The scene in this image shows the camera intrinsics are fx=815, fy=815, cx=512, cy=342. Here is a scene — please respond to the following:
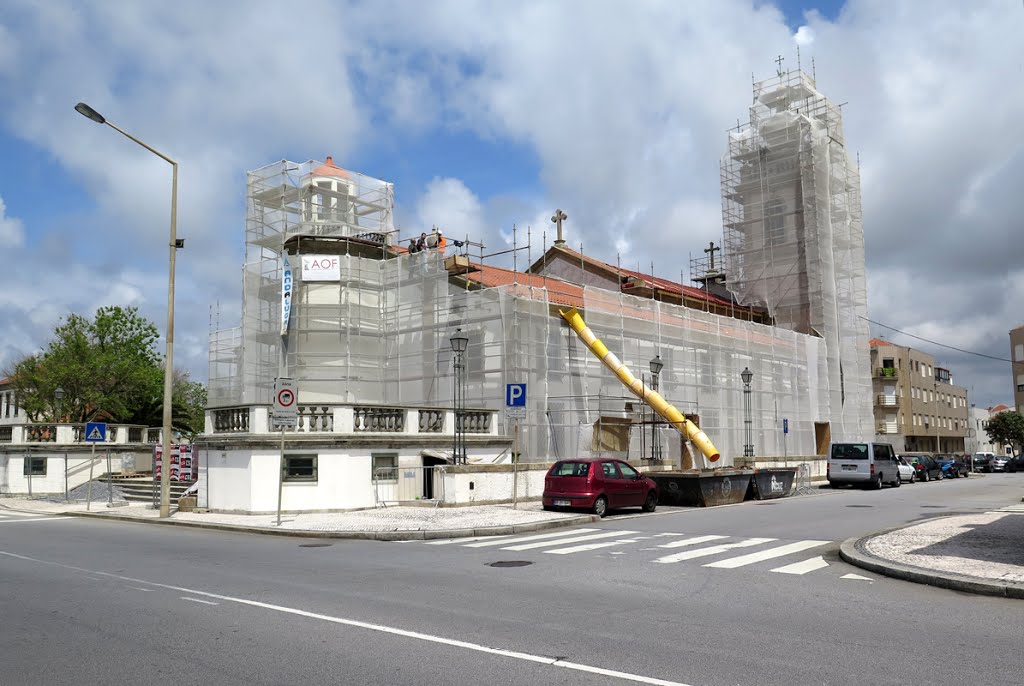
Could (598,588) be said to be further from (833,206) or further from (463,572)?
(833,206)

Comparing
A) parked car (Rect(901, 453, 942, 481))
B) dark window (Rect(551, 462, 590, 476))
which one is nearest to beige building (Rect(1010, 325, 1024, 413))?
parked car (Rect(901, 453, 942, 481))

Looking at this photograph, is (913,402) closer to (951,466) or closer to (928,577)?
(951,466)

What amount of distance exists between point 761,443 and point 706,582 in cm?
3388

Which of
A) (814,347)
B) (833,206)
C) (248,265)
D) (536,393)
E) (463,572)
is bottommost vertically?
(463,572)

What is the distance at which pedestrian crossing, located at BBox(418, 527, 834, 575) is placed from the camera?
483 inches

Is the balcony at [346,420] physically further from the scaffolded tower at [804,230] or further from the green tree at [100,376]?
the scaffolded tower at [804,230]

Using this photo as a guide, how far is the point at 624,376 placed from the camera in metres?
32.5

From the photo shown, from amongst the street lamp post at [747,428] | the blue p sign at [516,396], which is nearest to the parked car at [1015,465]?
the street lamp post at [747,428]

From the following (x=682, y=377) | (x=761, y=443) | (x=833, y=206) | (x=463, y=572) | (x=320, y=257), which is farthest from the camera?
(x=833, y=206)

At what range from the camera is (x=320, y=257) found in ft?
113

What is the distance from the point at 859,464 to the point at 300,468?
78.1ft

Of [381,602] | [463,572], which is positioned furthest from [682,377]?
[381,602]

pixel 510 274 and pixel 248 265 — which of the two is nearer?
pixel 248 265

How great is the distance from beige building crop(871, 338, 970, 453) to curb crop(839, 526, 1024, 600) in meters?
59.9
